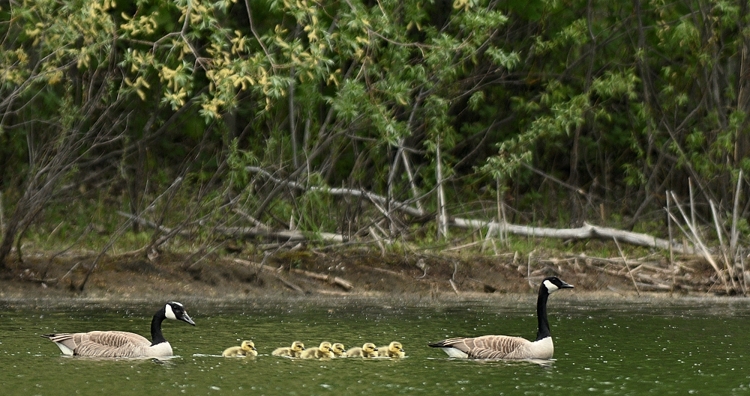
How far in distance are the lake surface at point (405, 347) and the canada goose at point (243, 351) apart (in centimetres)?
14

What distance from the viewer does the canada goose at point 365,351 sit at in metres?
13.6

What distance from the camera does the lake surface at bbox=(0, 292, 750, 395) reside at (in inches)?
472

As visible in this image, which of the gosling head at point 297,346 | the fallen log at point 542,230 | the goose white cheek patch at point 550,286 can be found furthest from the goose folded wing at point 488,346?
the fallen log at point 542,230

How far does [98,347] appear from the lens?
45.3ft

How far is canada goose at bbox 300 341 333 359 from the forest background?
154 inches

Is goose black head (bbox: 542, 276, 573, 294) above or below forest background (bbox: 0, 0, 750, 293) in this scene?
below

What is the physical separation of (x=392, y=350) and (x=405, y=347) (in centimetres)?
101

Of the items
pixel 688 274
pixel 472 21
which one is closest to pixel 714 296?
pixel 688 274

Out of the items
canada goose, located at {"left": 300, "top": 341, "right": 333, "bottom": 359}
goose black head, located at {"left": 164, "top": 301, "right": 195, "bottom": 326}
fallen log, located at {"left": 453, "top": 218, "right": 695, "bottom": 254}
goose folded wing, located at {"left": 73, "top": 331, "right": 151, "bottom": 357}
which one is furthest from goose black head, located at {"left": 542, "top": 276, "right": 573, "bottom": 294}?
fallen log, located at {"left": 453, "top": 218, "right": 695, "bottom": 254}

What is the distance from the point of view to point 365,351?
13.6 meters

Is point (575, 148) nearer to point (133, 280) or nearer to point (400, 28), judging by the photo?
point (400, 28)

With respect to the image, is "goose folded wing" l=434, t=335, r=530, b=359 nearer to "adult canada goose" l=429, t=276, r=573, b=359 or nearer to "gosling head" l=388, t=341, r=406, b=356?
"adult canada goose" l=429, t=276, r=573, b=359

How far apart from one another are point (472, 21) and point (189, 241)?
228 inches

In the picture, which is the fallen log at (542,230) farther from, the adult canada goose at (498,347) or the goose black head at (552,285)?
the adult canada goose at (498,347)
